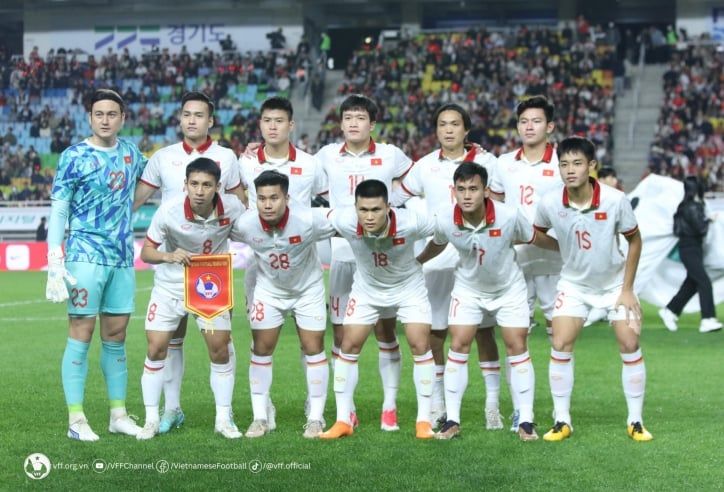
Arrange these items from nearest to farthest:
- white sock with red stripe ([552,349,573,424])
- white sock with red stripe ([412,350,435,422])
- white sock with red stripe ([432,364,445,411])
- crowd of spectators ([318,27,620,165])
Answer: white sock with red stripe ([552,349,573,424]), white sock with red stripe ([412,350,435,422]), white sock with red stripe ([432,364,445,411]), crowd of spectators ([318,27,620,165])

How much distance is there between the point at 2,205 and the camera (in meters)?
29.9

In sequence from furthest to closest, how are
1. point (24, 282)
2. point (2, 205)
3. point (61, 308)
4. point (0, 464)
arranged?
point (2, 205) → point (24, 282) → point (61, 308) → point (0, 464)

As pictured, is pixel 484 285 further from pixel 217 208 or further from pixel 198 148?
pixel 198 148

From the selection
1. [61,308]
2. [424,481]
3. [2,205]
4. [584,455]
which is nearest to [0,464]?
[424,481]

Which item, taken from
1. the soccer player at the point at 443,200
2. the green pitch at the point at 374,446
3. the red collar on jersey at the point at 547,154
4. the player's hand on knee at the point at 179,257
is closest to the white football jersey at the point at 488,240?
the soccer player at the point at 443,200

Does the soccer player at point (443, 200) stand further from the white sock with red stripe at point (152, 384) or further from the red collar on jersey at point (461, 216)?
the white sock with red stripe at point (152, 384)

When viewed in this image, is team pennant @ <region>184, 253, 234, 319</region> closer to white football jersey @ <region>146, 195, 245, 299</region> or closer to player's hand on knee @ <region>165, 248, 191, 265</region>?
player's hand on knee @ <region>165, 248, 191, 265</region>

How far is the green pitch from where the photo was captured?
19.9ft

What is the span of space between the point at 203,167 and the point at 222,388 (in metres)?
1.48

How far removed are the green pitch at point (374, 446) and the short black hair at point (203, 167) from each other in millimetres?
1701

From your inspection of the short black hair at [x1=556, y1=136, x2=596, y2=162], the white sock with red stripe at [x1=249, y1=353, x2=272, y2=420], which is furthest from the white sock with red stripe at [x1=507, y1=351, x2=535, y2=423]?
the white sock with red stripe at [x1=249, y1=353, x2=272, y2=420]

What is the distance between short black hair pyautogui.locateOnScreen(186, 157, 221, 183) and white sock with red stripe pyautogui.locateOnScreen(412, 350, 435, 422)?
1.79 m

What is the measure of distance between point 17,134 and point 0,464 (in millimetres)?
29923

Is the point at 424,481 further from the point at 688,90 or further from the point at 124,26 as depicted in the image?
the point at 124,26
